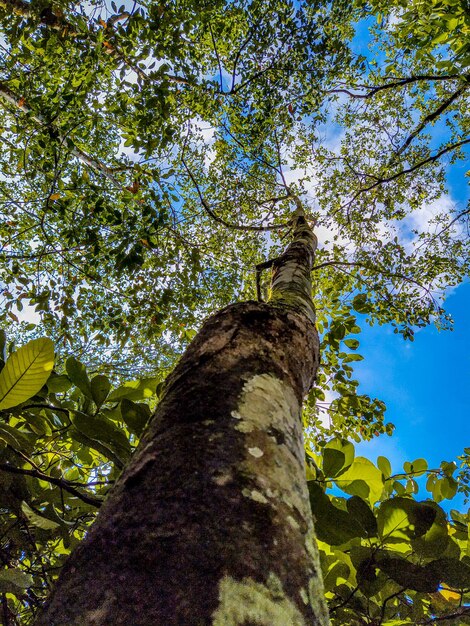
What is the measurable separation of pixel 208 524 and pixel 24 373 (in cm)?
66

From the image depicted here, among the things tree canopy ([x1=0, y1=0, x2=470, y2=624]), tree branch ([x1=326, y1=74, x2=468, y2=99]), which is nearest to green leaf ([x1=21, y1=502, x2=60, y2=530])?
tree canopy ([x1=0, y1=0, x2=470, y2=624])

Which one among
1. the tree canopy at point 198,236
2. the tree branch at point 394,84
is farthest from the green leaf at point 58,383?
the tree branch at point 394,84

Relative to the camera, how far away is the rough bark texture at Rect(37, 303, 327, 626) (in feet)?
1.23

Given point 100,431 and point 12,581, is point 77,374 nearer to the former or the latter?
point 100,431

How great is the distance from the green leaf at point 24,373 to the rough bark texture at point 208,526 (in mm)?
345

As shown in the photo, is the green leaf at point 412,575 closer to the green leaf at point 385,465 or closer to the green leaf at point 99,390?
the green leaf at point 385,465

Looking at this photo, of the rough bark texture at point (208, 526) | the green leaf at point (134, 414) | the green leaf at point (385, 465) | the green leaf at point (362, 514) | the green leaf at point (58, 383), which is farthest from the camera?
the green leaf at point (385, 465)

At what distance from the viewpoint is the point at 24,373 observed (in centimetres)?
89

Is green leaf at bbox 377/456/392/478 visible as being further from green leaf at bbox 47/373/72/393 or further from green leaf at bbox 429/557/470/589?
green leaf at bbox 47/373/72/393

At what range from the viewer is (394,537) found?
110cm

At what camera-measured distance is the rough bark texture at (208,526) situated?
0.38 metres

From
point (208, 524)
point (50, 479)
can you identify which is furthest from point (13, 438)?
point (208, 524)

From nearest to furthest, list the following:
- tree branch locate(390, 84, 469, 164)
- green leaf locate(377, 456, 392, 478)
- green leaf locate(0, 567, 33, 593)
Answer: green leaf locate(0, 567, 33, 593), green leaf locate(377, 456, 392, 478), tree branch locate(390, 84, 469, 164)

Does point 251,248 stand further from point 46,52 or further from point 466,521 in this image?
point 466,521
